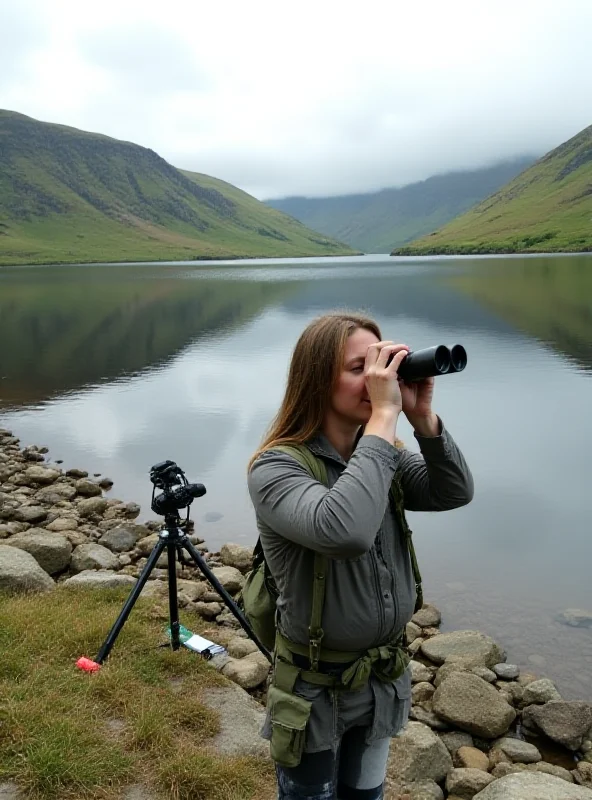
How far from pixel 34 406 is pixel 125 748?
20.8 m

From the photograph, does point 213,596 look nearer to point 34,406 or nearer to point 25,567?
point 25,567

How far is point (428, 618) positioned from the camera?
9141mm

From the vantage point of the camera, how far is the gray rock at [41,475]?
15.5m

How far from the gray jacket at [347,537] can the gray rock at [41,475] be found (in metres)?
13.8

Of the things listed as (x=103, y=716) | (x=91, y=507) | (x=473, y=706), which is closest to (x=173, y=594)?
(x=103, y=716)

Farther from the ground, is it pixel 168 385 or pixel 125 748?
pixel 125 748

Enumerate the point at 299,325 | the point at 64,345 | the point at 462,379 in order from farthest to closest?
the point at 299,325
the point at 64,345
the point at 462,379

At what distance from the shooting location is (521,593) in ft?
33.1

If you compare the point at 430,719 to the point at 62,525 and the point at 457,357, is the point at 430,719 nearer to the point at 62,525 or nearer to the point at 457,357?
the point at 457,357

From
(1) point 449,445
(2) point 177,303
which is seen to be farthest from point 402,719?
(2) point 177,303

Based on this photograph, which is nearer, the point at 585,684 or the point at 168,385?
the point at 585,684

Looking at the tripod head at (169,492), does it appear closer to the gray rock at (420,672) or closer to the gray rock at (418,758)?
the gray rock at (418,758)

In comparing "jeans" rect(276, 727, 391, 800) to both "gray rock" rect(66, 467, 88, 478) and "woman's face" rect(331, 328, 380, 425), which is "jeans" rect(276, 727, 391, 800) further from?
"gray rock" rect(66, 467, 88, 478)

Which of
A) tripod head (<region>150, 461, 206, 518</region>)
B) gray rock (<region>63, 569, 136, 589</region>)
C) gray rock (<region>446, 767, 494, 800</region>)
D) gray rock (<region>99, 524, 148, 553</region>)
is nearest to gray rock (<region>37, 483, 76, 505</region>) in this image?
gray rock (<region>99, 524, 148, 553</region>)
